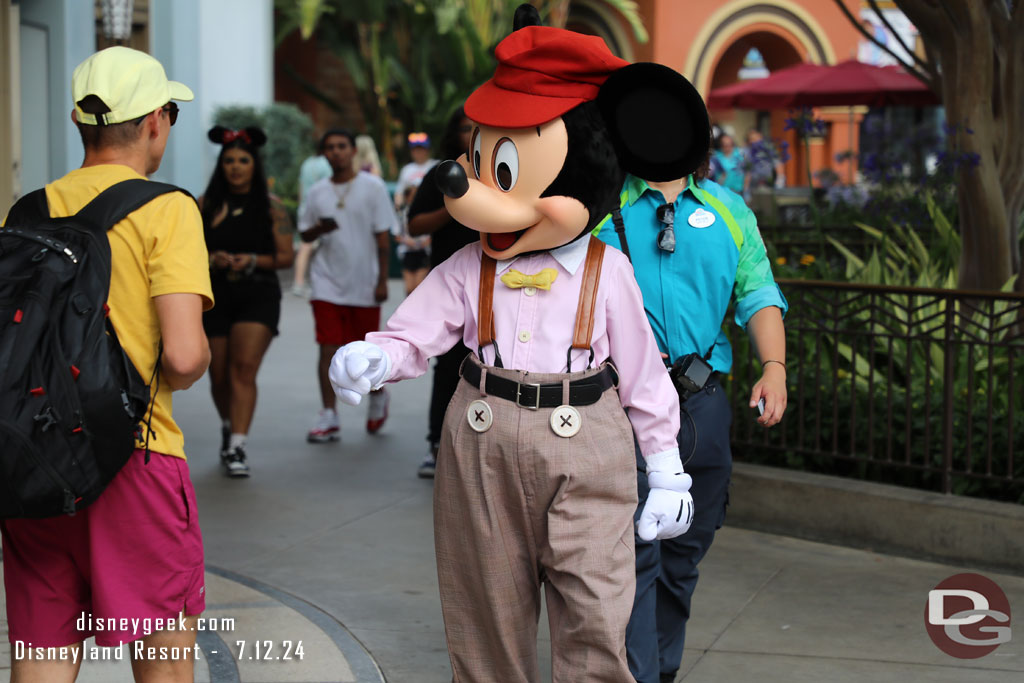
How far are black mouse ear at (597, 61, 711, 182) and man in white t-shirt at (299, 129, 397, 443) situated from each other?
4370mm

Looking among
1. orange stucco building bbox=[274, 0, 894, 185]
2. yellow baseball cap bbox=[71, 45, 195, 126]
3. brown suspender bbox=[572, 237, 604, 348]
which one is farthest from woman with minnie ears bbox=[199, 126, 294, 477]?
orange stucco building bbox=[274, 0, 894, 185]

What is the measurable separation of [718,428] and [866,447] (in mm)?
2365

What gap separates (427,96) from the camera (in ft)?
67.5

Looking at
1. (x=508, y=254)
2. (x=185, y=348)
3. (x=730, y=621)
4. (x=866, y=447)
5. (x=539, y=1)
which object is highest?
(x=539, y=1)

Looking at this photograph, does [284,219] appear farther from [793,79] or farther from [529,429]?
[793,79]

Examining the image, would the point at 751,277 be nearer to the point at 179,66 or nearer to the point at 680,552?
the point at 680,552

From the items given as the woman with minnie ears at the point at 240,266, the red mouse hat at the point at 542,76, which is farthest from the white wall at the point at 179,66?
the red mouse hat at the point at 542,76

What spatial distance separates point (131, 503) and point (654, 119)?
4.78 ft

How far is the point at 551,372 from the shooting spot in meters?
2.92

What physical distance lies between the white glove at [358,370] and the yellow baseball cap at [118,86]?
0.71m

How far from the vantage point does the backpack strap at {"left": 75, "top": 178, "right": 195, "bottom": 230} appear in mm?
2713

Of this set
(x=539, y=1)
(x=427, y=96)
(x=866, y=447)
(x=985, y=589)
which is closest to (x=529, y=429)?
(x=985, y=589)

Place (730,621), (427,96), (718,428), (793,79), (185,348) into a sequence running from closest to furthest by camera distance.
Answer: (185,348)
(718,428)
(730,621)
(793,79)
(427,96)

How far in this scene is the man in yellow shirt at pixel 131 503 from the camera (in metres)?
2.74
